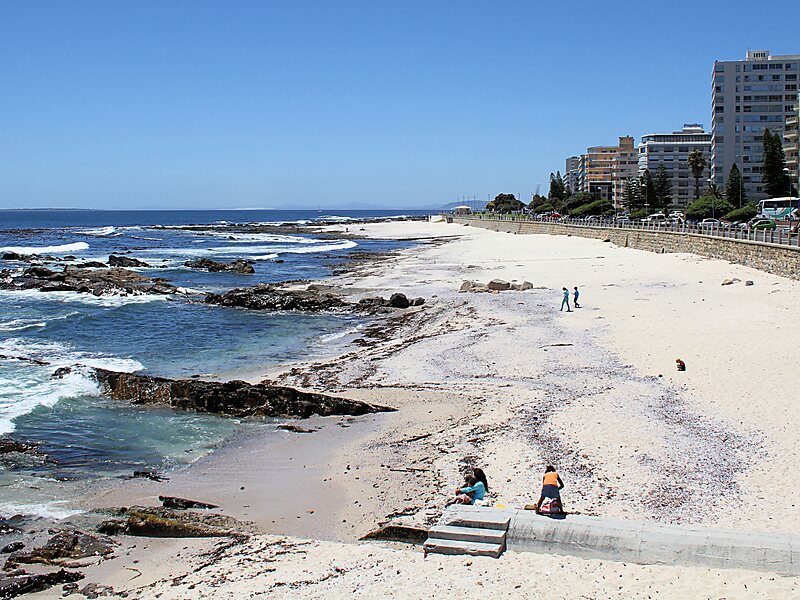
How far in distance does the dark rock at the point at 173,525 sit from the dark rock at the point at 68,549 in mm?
312

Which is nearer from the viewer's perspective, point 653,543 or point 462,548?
point 653,543

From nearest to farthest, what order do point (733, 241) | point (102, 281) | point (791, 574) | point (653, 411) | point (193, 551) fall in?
point (791, 574), point (193, 551), point (653, 411), point (733, 241), point (102, 281)

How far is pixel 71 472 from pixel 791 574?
36.0 ft

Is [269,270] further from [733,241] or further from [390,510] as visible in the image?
[390,510]

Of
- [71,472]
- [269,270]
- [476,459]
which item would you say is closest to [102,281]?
[269,270]

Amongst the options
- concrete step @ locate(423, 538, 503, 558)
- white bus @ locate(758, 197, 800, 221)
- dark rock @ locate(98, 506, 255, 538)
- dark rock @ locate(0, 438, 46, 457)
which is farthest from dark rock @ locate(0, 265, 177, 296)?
white bus @ locate(758, 197, 800, 221)

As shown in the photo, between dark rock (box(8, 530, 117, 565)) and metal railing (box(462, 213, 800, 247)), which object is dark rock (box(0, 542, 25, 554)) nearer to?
dark rock (box(8, 530, 117, 565))

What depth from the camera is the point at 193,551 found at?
381 inches

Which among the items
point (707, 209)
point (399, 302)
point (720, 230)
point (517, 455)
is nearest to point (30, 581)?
point (517, 455)

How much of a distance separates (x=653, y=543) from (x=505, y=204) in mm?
135024

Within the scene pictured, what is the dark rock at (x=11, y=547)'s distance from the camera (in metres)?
9.85

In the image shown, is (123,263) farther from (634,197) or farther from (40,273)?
(634,197)

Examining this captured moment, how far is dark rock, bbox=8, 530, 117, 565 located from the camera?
953 centimetres

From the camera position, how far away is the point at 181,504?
1127 centimetres
